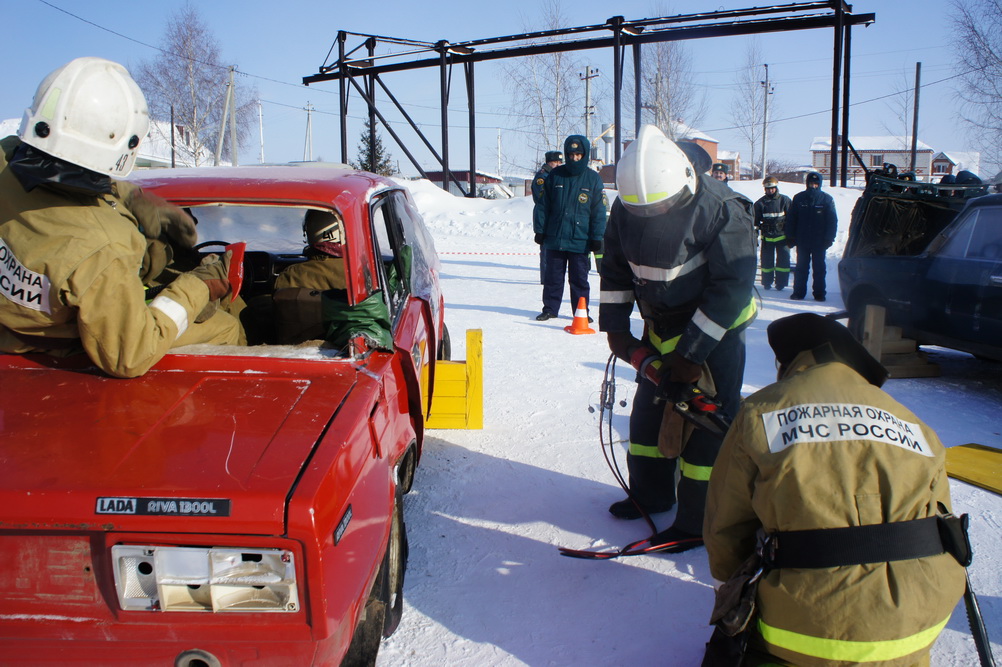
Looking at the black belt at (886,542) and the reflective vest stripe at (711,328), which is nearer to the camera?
the black belt at (886,542)

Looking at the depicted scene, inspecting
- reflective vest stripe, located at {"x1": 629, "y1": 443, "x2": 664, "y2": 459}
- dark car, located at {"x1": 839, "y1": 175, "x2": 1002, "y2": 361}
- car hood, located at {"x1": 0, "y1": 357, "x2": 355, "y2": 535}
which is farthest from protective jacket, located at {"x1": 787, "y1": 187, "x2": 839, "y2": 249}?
car hood, located at {"x1": 0, "y1": 357, "x2": 355, "y2": 535}

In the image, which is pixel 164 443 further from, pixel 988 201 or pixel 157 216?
pixel 988 201

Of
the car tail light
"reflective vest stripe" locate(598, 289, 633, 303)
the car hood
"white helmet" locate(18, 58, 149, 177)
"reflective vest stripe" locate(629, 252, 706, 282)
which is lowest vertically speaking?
the car tail light

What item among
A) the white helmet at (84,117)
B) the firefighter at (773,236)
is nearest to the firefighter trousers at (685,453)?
the white helmet at (84,117)

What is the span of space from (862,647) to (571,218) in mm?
6331

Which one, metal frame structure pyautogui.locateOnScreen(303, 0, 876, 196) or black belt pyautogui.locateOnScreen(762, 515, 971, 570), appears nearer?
black belt pyautogui.locateOnScreen(762, 515, 971, 570)

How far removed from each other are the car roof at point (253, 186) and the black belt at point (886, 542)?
7.00ft

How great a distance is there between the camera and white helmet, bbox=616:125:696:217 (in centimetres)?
295

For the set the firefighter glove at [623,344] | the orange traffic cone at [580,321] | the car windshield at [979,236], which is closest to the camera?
the firefighter glove at [623,344]

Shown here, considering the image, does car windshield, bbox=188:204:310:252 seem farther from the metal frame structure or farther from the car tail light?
the metal frame structure

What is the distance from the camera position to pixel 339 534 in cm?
178

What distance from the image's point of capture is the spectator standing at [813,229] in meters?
9.80

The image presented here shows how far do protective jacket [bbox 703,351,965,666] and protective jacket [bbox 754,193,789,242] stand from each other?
379 inches

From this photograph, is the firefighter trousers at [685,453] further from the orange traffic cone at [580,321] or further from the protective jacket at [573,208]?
the protective jacket at [573,208]
